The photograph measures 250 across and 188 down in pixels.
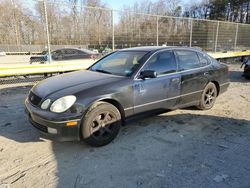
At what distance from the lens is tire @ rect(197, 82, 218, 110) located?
5457 mm

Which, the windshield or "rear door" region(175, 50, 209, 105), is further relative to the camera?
"rear door" region(175, 50, 209, 105)

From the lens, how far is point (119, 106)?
3918mm

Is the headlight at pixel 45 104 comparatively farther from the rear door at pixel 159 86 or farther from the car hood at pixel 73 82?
the rear door at pixel 159 86

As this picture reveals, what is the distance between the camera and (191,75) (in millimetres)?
4992

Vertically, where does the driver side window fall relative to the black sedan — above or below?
above

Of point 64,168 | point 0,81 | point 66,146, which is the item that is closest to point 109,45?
point 0,81

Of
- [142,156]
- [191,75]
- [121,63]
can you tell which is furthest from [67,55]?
[142,156]

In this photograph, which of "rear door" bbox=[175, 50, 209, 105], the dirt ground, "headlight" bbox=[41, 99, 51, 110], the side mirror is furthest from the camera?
"rear door" bbox=[175, 50, 209, 105]

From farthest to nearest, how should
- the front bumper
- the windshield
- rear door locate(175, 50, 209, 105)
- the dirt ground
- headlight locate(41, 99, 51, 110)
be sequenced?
rear door locate(175, 50, 209, 105), the windshield, headlight locate(41, 99, 51, 110), the front bumper, the dirt ground

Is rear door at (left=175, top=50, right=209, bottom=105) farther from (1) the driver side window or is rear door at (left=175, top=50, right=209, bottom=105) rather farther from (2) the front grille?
(2) the front grille

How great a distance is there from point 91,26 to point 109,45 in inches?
40.2

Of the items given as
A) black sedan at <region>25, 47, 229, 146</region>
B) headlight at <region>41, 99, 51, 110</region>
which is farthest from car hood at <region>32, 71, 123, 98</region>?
headlight at <region>41, 99, 51, 110</region>

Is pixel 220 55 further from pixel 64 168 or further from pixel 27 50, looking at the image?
pixel 64 168

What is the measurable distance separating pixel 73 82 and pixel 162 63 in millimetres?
1778
